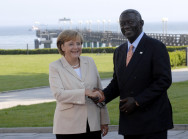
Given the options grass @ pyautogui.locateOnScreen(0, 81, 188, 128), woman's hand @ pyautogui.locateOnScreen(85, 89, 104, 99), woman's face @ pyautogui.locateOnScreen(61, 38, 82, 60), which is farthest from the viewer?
grass @ pyautogui.locateOnScreen(0, 81, 188, 128)

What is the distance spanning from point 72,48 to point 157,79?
0.88 metres

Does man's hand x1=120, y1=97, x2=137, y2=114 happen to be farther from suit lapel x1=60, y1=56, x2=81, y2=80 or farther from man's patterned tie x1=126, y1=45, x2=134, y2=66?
suit lapel x1=60, y1=56, x2=81, y2=80

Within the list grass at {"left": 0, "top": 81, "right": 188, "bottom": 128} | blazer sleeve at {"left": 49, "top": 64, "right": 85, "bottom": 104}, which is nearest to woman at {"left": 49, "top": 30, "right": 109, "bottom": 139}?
blazer sleeve at {"left": 49, "top": 64, "right": 85, "bottom": 104}

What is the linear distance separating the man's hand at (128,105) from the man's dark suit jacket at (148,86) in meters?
0.04

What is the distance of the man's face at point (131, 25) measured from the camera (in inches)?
169

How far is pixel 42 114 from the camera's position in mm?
11336

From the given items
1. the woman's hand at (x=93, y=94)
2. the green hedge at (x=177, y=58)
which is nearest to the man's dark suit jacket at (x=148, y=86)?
the woman's hand at (x=93, y=94)

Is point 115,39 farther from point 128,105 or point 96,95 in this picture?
point 128,105

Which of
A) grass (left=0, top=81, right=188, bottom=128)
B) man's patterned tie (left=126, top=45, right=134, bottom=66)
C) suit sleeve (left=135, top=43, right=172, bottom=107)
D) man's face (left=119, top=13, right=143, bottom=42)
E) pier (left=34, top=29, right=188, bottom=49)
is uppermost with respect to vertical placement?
man's face (left=119, top=13, right=143, bottom=42)

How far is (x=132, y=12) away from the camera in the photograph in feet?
14.1

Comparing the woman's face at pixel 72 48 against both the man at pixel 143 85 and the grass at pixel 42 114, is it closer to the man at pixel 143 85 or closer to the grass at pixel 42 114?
the man at pixel 143 85

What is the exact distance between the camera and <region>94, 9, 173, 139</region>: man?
4188mm

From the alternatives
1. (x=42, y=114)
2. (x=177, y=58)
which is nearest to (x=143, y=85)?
(x=42, y=114)

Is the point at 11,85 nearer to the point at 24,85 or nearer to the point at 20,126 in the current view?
the point at 24,85
